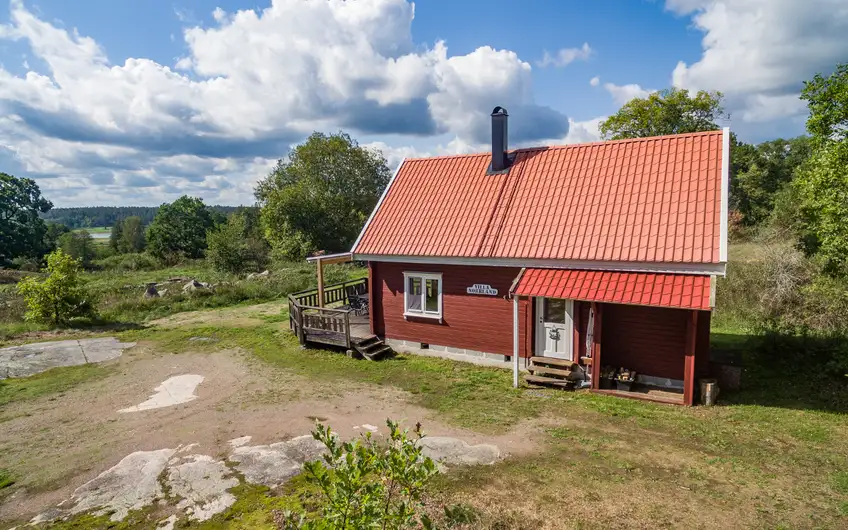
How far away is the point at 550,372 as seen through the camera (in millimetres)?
11930

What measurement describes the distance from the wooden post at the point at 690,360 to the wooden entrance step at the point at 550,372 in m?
2.57

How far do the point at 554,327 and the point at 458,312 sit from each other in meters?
2.94

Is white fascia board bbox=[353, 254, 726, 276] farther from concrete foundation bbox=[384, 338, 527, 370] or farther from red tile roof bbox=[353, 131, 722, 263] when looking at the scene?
concrete foundation bbox=[384, 338, 527, 370]

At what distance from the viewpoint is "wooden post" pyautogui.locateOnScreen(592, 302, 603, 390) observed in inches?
440

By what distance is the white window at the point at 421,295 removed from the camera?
1442 cm

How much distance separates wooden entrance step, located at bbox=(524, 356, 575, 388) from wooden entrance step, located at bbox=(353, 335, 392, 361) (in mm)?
4895

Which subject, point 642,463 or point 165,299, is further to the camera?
point 165,299

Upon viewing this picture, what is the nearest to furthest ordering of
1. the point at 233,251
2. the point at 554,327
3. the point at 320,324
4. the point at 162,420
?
the point at 162,420, the point at 554,327, the point at 320,324, the point at 233,251

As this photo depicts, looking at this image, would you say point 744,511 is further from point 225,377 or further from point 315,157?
point 315,157

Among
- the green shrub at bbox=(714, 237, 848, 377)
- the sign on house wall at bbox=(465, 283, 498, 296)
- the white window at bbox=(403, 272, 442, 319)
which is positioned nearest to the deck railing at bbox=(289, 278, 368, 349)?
the white window at bbox=(403, 272, 442, 319)

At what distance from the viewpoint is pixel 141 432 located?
32.5ft

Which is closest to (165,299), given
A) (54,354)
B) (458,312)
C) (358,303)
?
(54,354)

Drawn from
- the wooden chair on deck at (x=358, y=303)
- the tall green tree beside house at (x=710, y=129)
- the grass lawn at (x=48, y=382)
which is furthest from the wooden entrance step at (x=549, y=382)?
the tall green tree beside house at (x=710, y=129)

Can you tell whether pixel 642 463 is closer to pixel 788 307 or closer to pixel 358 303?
pixel 358 303
